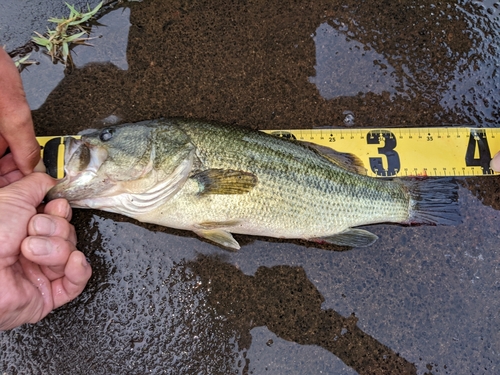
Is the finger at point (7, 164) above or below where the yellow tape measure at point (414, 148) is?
above

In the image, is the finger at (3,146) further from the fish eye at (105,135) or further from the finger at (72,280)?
the finger at (72,280)

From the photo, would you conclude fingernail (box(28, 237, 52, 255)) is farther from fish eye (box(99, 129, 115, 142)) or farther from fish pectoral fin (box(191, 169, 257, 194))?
fish pectoral fin (box(191, 169, 257, 194))

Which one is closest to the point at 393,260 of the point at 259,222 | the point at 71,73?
the point at 259,222

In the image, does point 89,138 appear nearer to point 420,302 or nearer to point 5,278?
point 5,278

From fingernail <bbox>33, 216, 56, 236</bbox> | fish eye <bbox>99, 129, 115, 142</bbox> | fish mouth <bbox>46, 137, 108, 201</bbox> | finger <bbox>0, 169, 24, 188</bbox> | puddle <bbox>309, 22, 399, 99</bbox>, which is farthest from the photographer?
puddle <bbox>309, 22, 399, 99</bbox>

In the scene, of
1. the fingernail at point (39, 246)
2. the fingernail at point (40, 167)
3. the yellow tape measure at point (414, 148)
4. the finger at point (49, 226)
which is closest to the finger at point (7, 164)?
the fingernail at point (40, 167)

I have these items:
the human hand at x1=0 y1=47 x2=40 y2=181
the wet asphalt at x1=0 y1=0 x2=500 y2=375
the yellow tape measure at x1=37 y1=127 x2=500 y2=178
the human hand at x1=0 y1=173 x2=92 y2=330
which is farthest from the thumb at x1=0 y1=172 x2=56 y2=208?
the yellow tape measure at x1=37 y1=127 x2=500 y2=178

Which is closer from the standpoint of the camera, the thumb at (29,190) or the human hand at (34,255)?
the human hand at (34,255)
